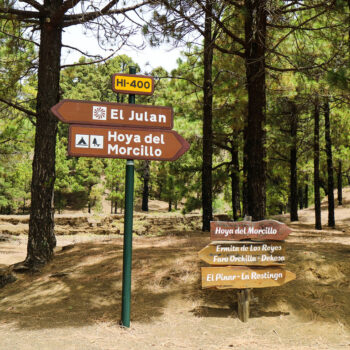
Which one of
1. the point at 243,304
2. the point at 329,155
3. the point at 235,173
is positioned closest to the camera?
the point at 243,304

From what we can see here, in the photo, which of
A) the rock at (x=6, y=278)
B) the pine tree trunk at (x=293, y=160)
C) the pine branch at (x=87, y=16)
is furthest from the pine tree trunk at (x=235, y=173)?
the rock at (x=6, y=278)

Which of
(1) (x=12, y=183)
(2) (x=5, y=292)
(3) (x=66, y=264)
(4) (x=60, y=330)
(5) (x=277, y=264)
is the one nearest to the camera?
(4) (x=60, y=330)

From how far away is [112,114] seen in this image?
4887mm

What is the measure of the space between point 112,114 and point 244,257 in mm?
2683

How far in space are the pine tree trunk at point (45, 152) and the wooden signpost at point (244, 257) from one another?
406cm

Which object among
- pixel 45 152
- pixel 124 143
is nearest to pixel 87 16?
pixel 45 152

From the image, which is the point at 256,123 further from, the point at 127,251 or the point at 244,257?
the point at 127,251

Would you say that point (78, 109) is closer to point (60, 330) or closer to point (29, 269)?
point (60, 330)

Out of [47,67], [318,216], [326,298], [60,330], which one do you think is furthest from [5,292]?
[318,216]

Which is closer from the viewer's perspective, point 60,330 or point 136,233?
point 60,330

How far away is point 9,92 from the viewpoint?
1027cm

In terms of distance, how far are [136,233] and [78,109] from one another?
13.9 metres

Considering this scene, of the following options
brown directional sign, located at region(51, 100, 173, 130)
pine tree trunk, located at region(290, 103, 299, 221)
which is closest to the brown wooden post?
brown directional sign, located at region(51, 100, 173, 130)

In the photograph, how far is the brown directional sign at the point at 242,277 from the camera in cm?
502
